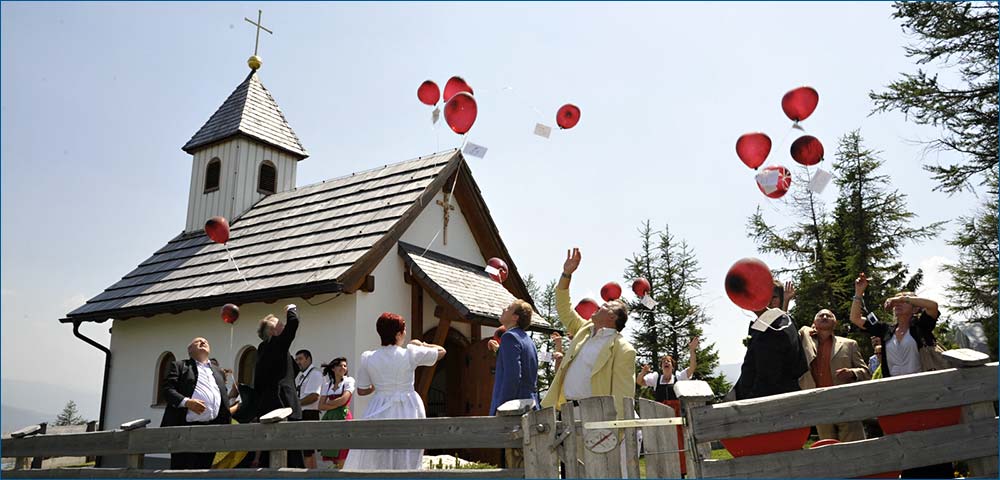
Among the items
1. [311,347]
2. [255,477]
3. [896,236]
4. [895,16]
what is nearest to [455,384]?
[311,347]

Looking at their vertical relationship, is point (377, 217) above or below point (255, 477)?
above

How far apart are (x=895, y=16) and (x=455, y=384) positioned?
12.7m

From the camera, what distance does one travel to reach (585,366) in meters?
5.63

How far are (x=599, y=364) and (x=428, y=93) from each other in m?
5.56

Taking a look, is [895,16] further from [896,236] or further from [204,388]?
[204,388]

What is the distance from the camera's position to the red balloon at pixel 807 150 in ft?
24.4

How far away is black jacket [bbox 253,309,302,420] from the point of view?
21.5 feet

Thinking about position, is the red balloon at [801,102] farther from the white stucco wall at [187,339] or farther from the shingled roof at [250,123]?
the shingled roof at [250,123]

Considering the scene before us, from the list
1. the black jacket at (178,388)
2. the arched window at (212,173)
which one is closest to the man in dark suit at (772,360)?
the black jacket at (178,388)

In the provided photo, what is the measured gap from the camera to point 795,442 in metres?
4.21

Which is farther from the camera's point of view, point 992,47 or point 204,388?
point 992,47

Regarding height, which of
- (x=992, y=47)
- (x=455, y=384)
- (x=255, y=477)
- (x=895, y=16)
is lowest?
(x=255, y=477)

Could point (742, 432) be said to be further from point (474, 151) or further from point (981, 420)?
point (474, 151)

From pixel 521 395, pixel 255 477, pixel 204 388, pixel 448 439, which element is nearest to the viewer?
pixel 448 439
